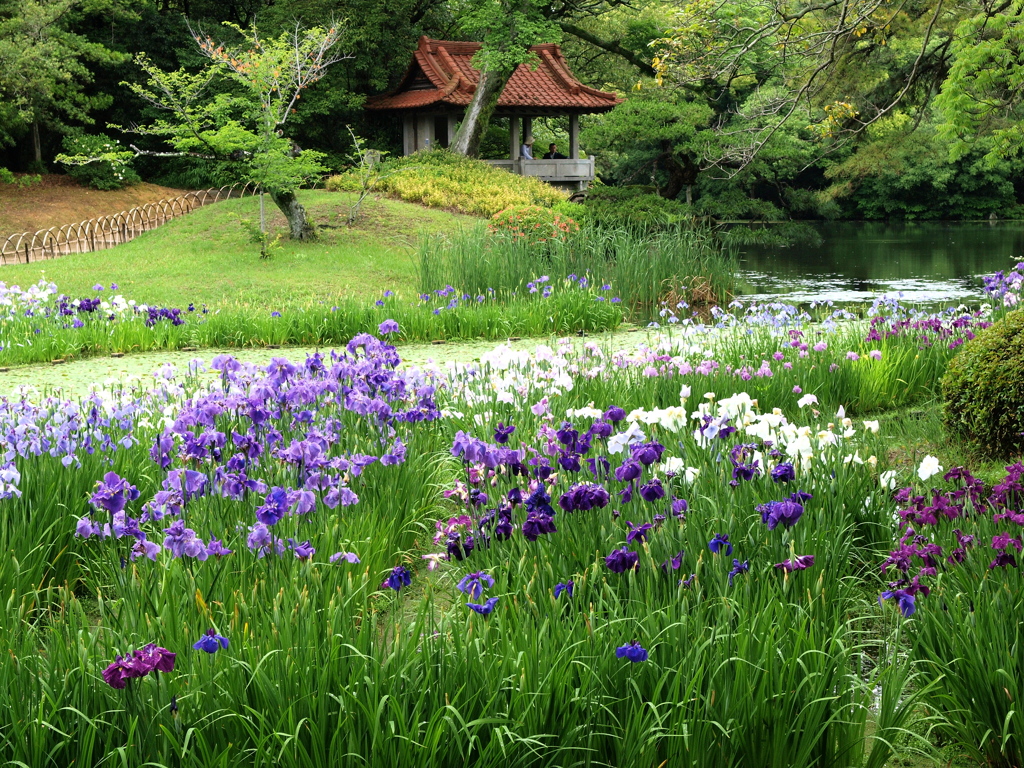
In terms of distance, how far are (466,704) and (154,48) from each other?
3417cm

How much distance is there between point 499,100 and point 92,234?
1440cm

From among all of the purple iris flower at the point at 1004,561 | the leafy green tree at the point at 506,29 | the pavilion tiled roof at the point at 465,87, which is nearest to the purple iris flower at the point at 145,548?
the purple iris flower at the point at 1004,561

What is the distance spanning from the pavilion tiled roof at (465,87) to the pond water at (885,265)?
768 centimetres

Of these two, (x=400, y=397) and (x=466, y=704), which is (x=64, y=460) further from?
Result: (x=466, y=704)

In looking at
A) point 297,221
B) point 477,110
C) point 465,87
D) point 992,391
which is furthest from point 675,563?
point 465,87

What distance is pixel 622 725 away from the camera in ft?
7.79

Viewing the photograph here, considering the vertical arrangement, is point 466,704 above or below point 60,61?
below

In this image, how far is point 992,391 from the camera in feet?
15.8

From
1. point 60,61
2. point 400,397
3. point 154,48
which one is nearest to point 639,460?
point 400,397

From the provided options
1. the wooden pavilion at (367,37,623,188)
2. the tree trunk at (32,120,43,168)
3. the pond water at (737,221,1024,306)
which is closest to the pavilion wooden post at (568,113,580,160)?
the wooden pavilion at (367,37,623,188)

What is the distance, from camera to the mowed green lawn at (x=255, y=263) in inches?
615

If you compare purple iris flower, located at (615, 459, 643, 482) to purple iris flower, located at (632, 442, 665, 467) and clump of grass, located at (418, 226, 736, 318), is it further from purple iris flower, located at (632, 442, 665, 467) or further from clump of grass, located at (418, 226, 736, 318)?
clump of grass, located at (418, 226, 736, 318)

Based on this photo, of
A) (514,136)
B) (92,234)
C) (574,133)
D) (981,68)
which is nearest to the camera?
(981,68)

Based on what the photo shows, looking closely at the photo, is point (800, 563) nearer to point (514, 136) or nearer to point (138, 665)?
point (138, 665)
